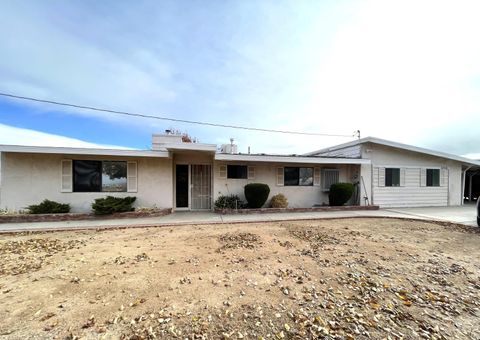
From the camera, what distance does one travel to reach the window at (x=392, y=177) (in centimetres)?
1231

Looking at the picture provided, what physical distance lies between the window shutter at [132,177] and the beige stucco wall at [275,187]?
Result: 11.5 ft

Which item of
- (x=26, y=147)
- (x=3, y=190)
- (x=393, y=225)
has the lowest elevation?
(x=393, y=225)

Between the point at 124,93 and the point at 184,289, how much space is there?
11.3 m

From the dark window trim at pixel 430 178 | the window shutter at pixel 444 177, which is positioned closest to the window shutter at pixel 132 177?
the dark window trim at pixel 430 178

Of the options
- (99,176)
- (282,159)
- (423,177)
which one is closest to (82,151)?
(99,176)

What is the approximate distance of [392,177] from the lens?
12414 millimetres

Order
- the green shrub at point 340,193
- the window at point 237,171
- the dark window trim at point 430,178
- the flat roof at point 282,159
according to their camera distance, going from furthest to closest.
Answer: the dark window trim at point 430,178 → the green shrub at point 340,193 → the window at point 237,171 → the flat roof at point 282,159

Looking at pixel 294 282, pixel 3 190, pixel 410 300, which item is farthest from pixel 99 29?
pixel 410 300

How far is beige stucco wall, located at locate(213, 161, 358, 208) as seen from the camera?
430 inches

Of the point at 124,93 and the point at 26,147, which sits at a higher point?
the point at 124,93

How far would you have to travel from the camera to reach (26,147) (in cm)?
843

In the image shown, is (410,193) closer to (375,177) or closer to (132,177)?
(375,177)

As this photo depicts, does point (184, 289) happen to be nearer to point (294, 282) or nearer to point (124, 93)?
point (294, 282)

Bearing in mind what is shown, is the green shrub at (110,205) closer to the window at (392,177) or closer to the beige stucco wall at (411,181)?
the beige stucco wall at (411,181)
